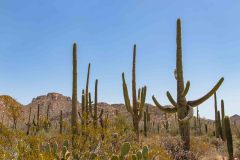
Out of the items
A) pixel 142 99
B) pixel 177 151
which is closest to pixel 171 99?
pixel 177 151

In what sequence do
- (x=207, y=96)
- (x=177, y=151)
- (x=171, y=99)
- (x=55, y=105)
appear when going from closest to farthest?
1. (x=207, y=96)
2. (x=177, y=151)
3. (x=171, y=99)
4. (x=55, y=105)

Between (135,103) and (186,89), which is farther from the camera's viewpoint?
(135,103)

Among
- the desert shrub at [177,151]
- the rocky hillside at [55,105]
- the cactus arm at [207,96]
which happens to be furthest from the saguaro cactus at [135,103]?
the rocky hillside at [55,105]

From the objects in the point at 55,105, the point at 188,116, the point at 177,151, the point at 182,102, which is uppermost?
the point at 55,105

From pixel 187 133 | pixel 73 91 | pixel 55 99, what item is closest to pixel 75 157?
pixel 187 133

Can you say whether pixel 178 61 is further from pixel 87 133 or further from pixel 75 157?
pixel 75 157

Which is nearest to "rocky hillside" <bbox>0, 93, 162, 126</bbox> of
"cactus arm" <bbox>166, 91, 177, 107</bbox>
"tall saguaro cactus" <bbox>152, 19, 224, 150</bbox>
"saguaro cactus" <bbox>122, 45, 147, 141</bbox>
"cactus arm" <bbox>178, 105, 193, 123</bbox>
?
"saguaro cactus" <bbox>122, 45, 147, 141</bbox>

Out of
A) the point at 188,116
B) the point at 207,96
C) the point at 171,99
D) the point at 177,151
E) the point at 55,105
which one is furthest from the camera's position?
the point at 55,105

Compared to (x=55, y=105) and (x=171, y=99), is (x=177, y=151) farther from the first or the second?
(x=55, y=105)

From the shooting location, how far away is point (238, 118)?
9681 cm

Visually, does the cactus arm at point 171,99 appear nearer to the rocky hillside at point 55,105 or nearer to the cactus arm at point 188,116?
the cactus arm at point 188,116

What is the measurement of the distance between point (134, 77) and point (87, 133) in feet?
26.7

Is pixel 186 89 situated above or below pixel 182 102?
above

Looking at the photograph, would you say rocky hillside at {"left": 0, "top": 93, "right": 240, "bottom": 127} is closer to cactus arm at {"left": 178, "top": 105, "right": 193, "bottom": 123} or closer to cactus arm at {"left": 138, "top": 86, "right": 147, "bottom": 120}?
cactus arm at {"left": 138, "top": 86, "right": 147, "bottom": 120}
